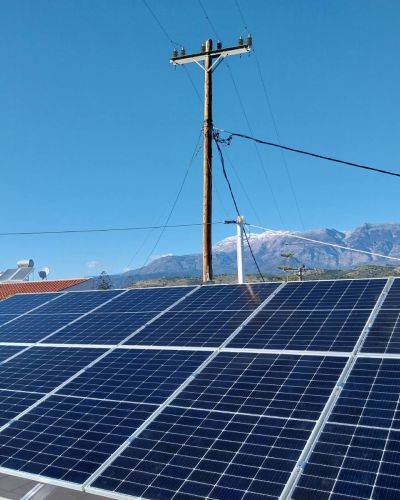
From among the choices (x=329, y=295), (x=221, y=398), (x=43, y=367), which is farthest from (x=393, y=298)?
(x=43, y=367)

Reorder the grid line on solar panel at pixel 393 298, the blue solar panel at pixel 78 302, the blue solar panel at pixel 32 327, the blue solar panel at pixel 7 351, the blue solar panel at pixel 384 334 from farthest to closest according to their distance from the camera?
the blue solar panel at pixel 78 302
the blue solar panel at pixel 32 327
the blue solar panel at pixel 7 351
the grid line on solar panel at pixel 393 298
the blue solar panel at pixel 384 334

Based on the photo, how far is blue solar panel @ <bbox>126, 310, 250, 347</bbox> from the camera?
11273 millimetres

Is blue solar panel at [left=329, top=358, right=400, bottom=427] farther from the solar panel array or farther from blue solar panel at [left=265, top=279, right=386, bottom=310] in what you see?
blue solar panel at [left=265, top=279, right=386, bottom=310]

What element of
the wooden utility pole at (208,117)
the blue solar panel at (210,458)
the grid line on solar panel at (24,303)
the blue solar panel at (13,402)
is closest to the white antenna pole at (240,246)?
the wooden utility pole at (208,117)

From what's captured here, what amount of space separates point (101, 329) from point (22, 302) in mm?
7083

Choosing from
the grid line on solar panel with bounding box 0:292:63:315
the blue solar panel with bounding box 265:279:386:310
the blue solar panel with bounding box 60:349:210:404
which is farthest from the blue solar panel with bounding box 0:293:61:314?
the blue solar panel with bounding box 265:279:386:310

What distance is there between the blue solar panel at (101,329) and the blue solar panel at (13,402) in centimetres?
231

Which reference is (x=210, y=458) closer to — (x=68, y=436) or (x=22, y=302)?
(x=68, y=436)

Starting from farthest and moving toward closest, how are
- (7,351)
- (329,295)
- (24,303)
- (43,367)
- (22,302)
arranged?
(22,302) → (24,303) → (7,351) → (329,295) → (43,367)

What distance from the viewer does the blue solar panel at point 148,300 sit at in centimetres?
1467

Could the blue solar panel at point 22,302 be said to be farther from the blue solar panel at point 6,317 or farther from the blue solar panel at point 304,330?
the blue solar panel at point 304,330

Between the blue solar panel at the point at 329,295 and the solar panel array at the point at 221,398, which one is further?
the blue solar panel at the point at 329,295

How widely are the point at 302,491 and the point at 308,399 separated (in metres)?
2.01

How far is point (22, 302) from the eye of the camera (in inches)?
760
